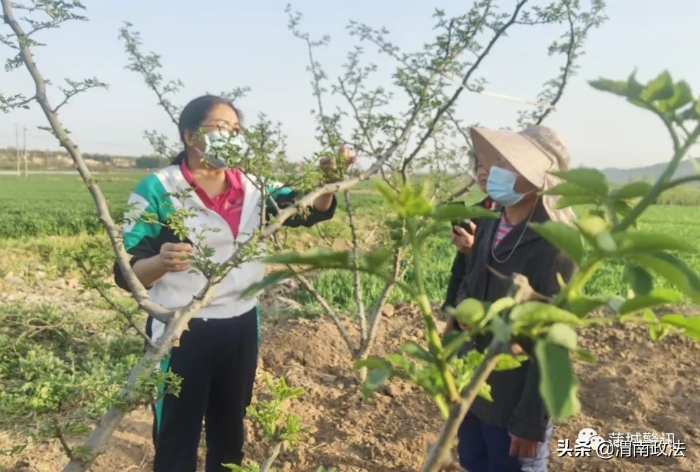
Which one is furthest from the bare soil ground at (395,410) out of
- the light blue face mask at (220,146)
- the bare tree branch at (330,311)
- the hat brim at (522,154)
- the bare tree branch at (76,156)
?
the hat brim at (522,154)

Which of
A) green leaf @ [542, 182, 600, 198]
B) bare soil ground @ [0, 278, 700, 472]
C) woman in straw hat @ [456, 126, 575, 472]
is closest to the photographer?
green leaf @ [542, 182, 600, 198]

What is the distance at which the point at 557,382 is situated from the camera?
413mm

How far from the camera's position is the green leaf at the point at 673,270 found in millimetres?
420

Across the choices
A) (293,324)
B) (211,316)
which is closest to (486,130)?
(211,316)

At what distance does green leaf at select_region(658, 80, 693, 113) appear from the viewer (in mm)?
436

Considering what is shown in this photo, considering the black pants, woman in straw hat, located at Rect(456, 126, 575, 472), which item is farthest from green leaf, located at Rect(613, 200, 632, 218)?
the black pants

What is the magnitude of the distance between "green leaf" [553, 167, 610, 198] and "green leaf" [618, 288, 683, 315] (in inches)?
3.6

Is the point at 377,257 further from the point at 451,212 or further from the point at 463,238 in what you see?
the point at 463,238

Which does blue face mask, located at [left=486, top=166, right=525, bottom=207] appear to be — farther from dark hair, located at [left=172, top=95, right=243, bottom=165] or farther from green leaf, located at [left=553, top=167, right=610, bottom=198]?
green leaf, located at [left=553, top=167, right=610, bottom=198]

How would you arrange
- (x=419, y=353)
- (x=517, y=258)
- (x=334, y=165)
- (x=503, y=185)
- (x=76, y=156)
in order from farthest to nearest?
(x=334, y=165) → (x=517, y=258) → (x=503, y=185) → (x=76, y=156) → (x=419, y=353)

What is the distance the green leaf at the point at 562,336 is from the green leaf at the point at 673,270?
2.8 inches

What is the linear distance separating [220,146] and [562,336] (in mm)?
1491

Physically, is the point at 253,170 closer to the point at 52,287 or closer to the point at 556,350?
the point at 556,350

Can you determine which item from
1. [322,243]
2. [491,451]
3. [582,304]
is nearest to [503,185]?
[491,451]
